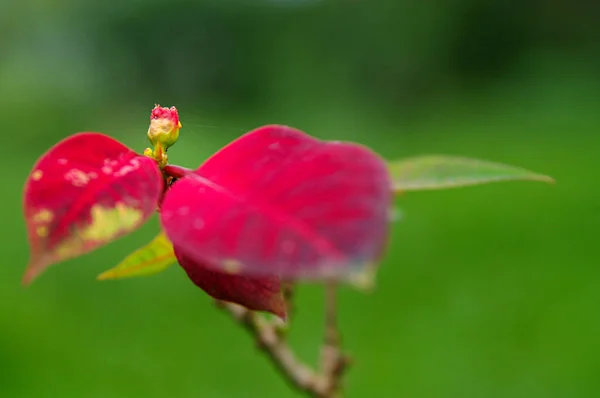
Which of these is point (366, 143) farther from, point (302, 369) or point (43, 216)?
point (43, 216)

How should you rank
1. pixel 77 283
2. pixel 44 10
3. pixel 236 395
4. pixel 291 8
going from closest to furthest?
pixel 236 395 → pixel 77 283 → pixel 291 8 → pixel 44 10

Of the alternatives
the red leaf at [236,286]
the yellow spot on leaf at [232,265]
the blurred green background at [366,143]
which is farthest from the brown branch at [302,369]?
the yellow spot on leaf at [232,265]

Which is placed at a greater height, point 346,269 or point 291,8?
point 346,269

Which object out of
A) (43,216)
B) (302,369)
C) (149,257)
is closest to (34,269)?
(43,216)

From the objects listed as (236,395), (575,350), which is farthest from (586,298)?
(236,395)

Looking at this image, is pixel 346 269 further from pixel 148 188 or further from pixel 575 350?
pixel 575 350

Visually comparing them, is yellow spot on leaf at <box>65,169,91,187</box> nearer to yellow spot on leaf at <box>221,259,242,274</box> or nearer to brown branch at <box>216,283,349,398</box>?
yellow spot on leaf at <box>221,259,242,274</box>
